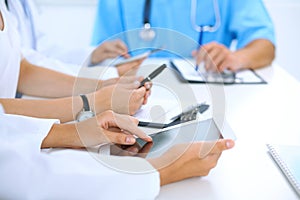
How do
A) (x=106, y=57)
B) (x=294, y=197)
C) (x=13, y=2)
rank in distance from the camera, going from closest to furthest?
(x=294, y=197), (x=13, y=2), (x=106, y=57)

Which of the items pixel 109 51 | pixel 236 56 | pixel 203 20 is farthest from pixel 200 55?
pixel 203 20

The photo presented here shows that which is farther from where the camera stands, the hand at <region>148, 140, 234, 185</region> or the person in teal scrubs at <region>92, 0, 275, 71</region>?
the person in teal scrubs at <region>92, 0, 275, 71</region>

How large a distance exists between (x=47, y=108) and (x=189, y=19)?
2.82ft

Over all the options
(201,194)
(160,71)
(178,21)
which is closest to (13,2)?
(160,71)

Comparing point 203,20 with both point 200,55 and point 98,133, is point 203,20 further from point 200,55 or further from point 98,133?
point 98,133

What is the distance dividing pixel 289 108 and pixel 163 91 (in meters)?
0.35

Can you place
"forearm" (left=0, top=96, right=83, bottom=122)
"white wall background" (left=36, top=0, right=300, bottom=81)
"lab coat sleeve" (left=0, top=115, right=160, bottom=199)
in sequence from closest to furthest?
1. "lab coat sleeve" (left=0, top=115, right=160, bottom=199)
2. "forearm" (left=0, top=96, right=83, bottom=122)
3. "white wall background" (left=36, top=0, right=300, bottom=81)

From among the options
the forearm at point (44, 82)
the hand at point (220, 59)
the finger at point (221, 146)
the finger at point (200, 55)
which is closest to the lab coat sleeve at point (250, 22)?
the hand at point (220, 59)

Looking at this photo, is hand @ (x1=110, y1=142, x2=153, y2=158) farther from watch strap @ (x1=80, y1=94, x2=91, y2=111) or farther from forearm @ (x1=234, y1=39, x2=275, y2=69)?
forearm @ (x1=234, y1=39, x2=275, y2=69)

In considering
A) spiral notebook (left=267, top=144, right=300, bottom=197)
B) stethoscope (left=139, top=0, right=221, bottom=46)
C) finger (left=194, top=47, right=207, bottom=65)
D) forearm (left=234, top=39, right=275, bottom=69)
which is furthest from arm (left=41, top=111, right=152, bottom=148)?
stethoscope (left=139, top=0, right=221, bottom=46)

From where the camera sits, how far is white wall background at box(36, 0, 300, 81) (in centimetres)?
196

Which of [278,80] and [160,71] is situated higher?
[160,71]

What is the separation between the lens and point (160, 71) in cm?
88

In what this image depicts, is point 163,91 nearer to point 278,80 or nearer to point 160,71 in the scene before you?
point 160,71
